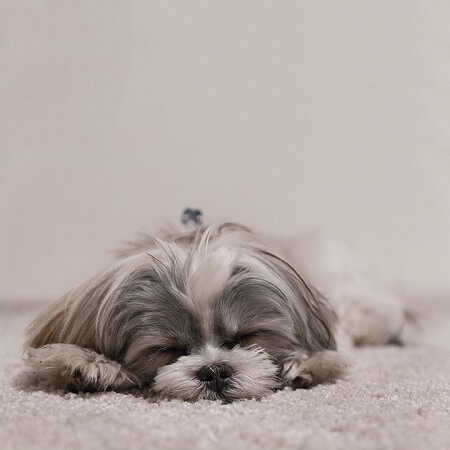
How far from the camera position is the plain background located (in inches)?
153

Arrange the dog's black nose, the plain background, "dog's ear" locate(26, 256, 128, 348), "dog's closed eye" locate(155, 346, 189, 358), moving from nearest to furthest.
A: the dog's black nose < "dog's closed eye" locate(155, 346, 189, 358) < "dog's ear" locate(26, 256, 128, 348) < the plain background

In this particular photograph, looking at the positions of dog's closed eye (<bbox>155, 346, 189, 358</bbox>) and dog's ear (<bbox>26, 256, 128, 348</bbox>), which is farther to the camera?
dog's ear (<bbox>26, 256, 128, 348</bbox>)

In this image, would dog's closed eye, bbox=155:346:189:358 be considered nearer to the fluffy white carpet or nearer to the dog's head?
the dog's head

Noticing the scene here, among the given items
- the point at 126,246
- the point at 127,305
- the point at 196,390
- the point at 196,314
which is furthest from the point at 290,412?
the point at 126,246

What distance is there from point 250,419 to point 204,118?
102 inches

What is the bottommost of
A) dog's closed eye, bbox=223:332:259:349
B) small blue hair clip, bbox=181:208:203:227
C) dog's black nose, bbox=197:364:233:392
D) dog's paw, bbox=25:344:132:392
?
dog's paw, bbox=25:344:132:392

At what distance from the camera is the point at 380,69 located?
162 inches

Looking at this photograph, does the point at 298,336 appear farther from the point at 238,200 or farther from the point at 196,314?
the point at 238,200

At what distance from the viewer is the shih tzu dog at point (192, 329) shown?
2.04 meters

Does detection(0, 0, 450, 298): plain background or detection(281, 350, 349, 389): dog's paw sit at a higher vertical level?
detection(0, 0, 450, 298): plain background

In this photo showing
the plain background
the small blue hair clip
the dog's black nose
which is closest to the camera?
the dog's black nose

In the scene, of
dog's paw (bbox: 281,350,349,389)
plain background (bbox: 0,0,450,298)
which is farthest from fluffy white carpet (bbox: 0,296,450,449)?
plain background (bbox: 0,0,450,298)

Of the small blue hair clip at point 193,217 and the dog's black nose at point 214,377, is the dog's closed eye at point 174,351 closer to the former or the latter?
the dog's black nose at point 214,377

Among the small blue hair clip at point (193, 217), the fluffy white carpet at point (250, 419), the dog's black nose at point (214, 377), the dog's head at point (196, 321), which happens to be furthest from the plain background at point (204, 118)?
the dog's black nose at point (214, 377)
